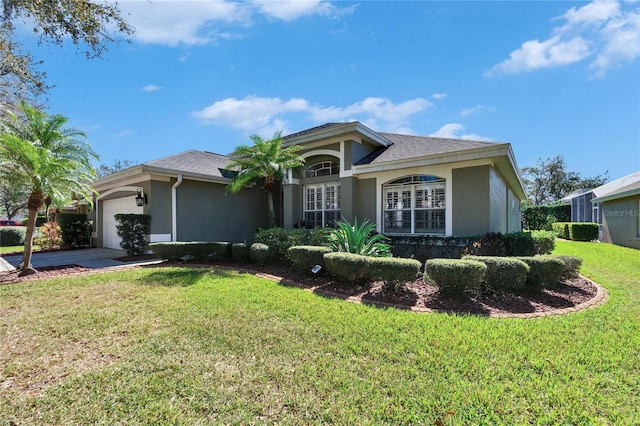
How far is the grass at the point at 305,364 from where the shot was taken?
269cm

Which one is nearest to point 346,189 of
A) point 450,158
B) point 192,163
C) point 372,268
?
point 450,158

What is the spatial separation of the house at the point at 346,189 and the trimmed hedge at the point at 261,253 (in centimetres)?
381

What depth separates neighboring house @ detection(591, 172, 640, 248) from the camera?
620 inches

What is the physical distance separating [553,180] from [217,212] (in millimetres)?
53330

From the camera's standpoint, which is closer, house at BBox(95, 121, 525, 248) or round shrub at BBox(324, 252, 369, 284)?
round shrub at BBox(324, 252, 369, 284)

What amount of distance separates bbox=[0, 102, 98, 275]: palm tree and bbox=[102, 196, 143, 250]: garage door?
3964 mm

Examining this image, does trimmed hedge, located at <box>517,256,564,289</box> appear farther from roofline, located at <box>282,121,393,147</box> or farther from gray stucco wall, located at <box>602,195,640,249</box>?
gray stucco wall, located at <box>602,195,640,249</box>

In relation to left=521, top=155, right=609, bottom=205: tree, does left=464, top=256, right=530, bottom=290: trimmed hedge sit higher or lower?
lower

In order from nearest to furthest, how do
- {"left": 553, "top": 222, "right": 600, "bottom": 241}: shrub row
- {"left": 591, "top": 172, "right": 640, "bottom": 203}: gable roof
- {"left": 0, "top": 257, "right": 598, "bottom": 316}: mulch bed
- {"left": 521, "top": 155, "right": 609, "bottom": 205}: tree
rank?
{"left": 0, "top": 257, "right": 598, "bottom": 316}: mulch bed, {"left": 591, "top": 172, "right": 640, "bottom": 203}: gable roof, {"left": 553, "top": 222, "right": 600, "bottom": 241}: shrub row, {"left": 521, "top": 155, "right": 609, "bottom": 205}: tree

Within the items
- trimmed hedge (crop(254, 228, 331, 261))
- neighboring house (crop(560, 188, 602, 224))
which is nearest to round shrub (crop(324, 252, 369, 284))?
trimmed hedge (crop(254, 228, 331, 261))

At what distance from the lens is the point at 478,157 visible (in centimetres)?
926

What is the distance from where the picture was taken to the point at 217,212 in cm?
1418

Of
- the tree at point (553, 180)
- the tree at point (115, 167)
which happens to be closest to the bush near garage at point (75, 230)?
the tree at point (115, 167)

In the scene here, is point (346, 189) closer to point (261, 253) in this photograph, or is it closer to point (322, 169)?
point (322, 169)
